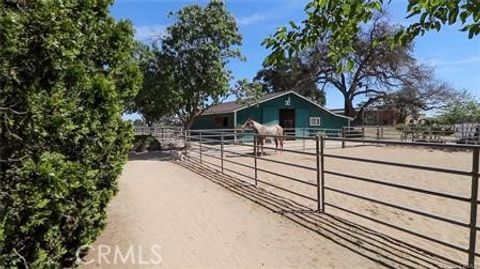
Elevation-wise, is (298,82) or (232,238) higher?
(298,82)

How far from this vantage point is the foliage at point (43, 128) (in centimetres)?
253

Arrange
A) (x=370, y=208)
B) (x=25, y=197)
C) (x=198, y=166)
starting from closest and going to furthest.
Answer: (x=25, y=197) < (x=370, y=208) < (x=198, y=166)

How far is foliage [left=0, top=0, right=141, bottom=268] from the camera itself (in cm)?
253

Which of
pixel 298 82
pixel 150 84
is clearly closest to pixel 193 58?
pixel 150 84

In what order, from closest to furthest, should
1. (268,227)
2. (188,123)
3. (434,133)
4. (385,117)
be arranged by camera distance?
(268,227) → (188,123) → (434,133) → (385,117)

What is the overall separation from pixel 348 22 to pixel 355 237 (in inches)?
126

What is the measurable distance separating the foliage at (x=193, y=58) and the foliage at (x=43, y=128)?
14.3 m

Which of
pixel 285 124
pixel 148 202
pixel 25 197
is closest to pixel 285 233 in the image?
pixel 148 202

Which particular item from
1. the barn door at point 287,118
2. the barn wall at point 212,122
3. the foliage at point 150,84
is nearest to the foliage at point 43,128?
the foliage at point 150,84

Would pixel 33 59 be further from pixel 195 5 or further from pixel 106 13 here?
pixel 195 5

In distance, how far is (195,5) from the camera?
18.5m

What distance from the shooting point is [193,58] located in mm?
17875

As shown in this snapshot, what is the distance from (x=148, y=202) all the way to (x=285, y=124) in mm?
24261

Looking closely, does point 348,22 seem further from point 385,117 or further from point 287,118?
point 385,117
